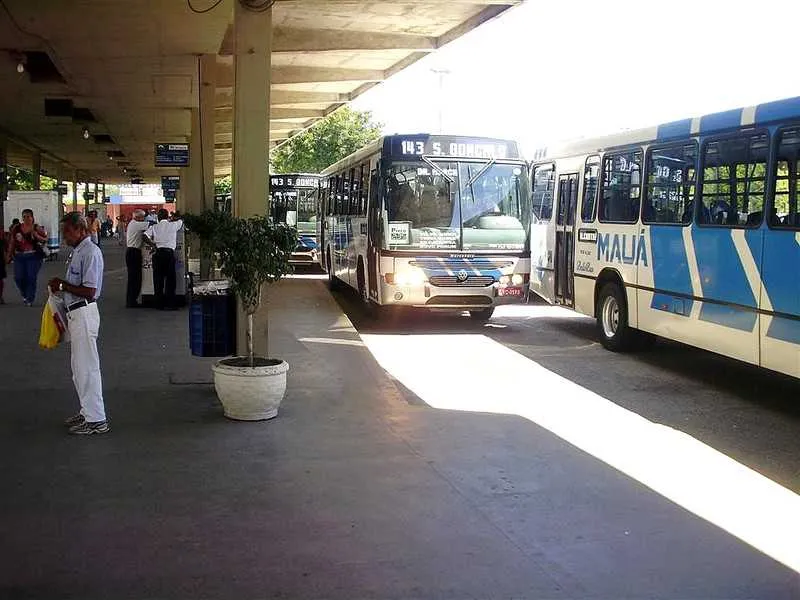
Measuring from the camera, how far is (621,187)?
12.1 m

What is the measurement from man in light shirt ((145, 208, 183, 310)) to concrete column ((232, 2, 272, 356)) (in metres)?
7.16

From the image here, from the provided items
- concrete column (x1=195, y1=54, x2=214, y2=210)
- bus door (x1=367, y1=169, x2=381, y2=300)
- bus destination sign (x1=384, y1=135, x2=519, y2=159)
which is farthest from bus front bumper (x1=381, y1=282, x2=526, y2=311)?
concrete column (x1=195, y1=54, x2=214, y2=210)

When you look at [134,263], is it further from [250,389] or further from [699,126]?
[699,126]

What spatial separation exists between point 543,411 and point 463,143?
688 centimetres

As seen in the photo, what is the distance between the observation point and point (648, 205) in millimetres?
11320

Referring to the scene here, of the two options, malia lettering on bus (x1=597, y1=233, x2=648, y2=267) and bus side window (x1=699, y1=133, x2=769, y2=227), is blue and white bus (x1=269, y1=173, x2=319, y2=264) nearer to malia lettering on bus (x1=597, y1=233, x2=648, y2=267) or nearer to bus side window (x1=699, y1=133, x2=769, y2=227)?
malia lettering on bus (x1=597, y1=233, x2=648, y2=267)

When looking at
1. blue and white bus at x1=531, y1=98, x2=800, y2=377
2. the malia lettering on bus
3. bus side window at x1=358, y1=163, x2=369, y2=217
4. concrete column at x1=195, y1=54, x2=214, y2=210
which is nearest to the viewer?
blue and white bus at x1=531, y1=98, x2=800, y2=377

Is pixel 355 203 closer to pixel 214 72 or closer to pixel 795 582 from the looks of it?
pixel 214 72

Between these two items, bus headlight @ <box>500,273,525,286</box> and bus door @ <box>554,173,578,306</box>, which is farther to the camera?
Answer: bus headlight @ <box>500,273,525,286</box>

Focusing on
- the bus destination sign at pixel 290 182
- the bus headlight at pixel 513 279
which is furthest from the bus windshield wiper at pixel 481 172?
the bus destination sign at pixel 290 182

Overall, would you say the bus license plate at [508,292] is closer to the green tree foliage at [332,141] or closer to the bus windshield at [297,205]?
the bus windshield at [297,205]

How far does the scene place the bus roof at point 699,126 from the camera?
8.74 meters

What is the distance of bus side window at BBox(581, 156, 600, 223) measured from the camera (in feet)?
42.9

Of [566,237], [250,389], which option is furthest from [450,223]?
[250,389]
